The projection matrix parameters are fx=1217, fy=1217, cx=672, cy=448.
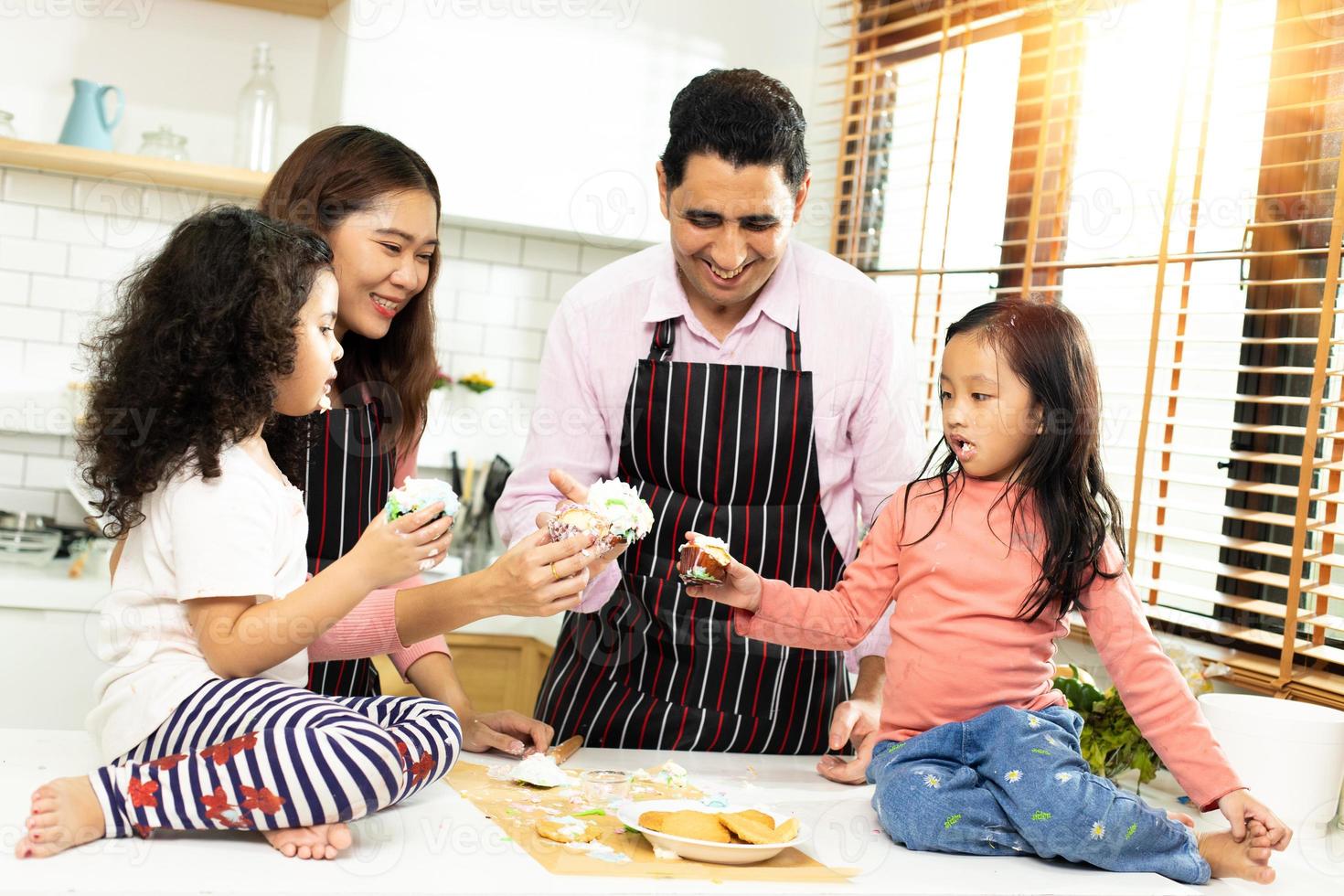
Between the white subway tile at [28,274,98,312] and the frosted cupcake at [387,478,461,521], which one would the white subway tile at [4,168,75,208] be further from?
the frosted cupcake at [387,478,461,521]

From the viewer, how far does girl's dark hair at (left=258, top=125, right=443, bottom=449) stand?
1764mm

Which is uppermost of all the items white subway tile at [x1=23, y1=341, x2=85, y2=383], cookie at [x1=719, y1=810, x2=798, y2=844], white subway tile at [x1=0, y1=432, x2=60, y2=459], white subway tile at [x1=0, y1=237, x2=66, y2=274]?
white subway tile at [x1=0, y1=237, x2=66, y2=274]

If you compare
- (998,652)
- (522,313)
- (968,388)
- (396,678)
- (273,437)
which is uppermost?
(522,313)

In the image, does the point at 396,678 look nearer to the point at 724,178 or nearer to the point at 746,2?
the point at 724,178

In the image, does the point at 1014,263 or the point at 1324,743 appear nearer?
the point at 1324,743

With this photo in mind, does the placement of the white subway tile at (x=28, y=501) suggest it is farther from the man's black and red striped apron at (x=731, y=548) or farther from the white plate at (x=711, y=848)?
the white plate at (x=711, y=848)

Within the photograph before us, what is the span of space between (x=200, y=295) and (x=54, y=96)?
7.63 ft

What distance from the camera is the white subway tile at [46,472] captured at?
3.32 m

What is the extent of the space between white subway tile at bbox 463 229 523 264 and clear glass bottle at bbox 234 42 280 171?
611mm

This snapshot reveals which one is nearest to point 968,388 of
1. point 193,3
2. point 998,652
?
point 998,652

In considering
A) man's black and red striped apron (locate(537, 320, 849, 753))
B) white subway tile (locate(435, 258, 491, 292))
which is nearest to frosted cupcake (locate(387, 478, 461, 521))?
man's black and red striped apron (locate(537, 320, 849, 753))

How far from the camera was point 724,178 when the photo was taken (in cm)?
178

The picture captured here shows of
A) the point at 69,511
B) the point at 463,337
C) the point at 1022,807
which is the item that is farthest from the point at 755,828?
the point at 69,511

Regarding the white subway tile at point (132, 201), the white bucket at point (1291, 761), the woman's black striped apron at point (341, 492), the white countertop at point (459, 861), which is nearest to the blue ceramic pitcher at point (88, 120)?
the white subway tile at point (132, 201)
